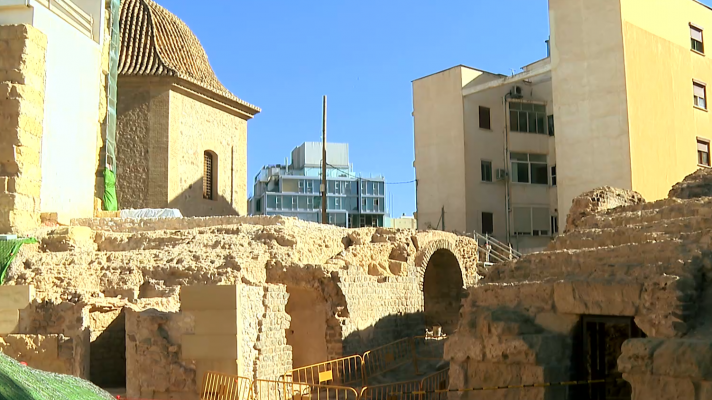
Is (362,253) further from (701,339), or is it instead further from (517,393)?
(701,339)

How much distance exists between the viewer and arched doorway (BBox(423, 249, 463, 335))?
2002cm

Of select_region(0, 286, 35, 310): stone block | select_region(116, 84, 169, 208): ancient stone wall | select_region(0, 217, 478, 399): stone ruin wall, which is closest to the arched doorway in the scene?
select_region(0, 217, 478, 399): stone ruin wall

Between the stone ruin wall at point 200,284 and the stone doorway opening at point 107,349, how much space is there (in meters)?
0.02

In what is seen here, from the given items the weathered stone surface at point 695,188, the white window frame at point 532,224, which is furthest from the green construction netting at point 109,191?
the weathered stone surface at point 695,188

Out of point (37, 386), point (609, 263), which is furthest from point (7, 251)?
point (609, 263)

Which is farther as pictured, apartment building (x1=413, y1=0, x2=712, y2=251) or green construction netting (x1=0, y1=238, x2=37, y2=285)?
apartment building (x1=413, y1=0, x2=712, y2=251)

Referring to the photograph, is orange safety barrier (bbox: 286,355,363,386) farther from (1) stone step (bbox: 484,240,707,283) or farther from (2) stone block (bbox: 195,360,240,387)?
(1) stone step (bbox: 484,240,707,283)

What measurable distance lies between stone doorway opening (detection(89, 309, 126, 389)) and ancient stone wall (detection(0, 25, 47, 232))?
4.77 metres

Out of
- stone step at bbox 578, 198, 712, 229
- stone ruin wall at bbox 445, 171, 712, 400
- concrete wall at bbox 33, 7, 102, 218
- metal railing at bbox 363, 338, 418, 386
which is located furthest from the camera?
concrete wall at bbox 33, 7, 102, 218

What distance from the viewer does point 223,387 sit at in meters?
10.7

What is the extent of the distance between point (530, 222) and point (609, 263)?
51.4ft

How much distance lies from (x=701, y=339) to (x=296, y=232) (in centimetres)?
913

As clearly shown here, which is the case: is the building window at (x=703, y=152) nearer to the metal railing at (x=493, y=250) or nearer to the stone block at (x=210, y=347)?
the metal railing at (x=493, y=250)

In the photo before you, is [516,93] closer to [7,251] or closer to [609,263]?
[609,263]
